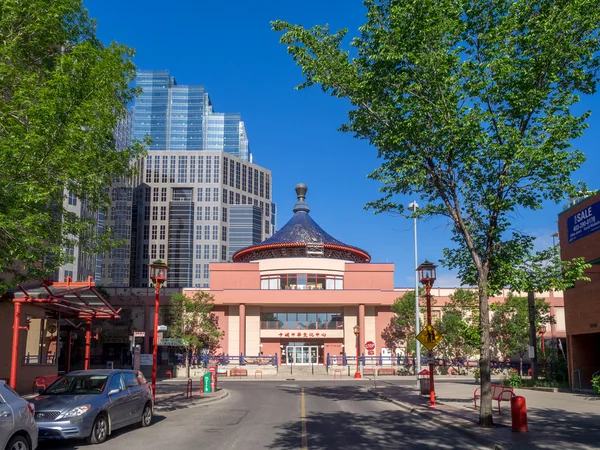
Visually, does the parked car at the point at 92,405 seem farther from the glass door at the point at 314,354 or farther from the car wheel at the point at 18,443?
the glass door at the point at 314,354

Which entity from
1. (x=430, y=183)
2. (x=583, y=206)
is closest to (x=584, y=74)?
(x=430, y=183)

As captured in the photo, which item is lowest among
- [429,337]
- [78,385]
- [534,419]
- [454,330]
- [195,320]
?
[534,419]

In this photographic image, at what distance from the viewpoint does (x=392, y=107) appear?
16.8 meters

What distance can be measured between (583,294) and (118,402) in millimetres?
22024

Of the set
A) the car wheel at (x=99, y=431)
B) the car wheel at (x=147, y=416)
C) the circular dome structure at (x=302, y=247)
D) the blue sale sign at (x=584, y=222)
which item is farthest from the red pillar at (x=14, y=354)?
the circular dome structure at (x=302, y=247)

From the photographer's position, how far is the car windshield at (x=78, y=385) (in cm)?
1361

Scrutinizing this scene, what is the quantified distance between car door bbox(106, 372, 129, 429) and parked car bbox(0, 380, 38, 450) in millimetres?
3182

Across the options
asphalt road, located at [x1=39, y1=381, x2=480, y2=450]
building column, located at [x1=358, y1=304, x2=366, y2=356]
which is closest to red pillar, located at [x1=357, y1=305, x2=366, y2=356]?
building column, located at [x1=358, y1=304, x2=366, y2=356]

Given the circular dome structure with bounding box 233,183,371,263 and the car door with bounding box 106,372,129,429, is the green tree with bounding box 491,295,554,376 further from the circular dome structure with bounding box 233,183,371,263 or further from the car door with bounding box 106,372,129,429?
the car door with bounding box 106,372,129,429

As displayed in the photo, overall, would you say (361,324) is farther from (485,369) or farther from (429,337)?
(485,369)

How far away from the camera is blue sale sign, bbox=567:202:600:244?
25.5 meters

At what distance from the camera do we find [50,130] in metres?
14.1

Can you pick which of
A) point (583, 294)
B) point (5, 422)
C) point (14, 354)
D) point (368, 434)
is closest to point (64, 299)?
point (14, 354)

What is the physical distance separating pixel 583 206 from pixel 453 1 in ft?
48.8
